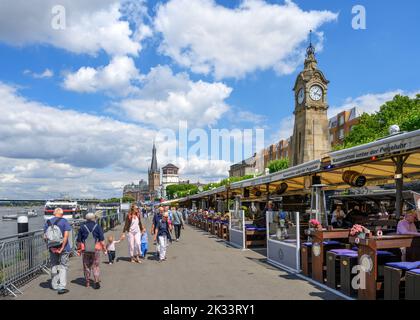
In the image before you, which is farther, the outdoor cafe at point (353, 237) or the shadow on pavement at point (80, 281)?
the shadow on pavement at point (80, 281)

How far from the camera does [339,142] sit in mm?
79000

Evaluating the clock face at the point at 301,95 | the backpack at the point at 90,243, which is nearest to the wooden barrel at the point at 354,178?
the backpack at the point at 90,243

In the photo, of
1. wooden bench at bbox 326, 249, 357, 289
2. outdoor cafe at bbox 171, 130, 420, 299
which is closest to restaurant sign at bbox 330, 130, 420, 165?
outdoor cafe at bbox 171, 130, 420, 299

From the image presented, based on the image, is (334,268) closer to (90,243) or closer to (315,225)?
(315,225)

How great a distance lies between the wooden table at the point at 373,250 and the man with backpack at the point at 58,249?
554cm

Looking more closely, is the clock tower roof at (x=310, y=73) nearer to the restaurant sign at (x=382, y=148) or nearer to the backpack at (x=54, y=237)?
the restaurant sign at (x=382, y=148)

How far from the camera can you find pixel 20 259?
9.05 metres

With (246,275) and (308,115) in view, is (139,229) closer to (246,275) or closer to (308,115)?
(246,275)

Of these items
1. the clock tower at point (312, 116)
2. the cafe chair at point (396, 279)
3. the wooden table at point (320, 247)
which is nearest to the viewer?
the cafe chair at point (396, 279)

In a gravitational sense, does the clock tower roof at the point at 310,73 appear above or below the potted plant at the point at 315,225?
above

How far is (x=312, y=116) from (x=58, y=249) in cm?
4118

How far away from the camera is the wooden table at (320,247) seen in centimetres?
857

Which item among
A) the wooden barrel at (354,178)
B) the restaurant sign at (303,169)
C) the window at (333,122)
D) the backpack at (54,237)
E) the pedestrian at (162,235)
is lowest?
the pedestrian at (162,235)

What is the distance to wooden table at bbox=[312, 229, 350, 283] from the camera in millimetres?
8570
